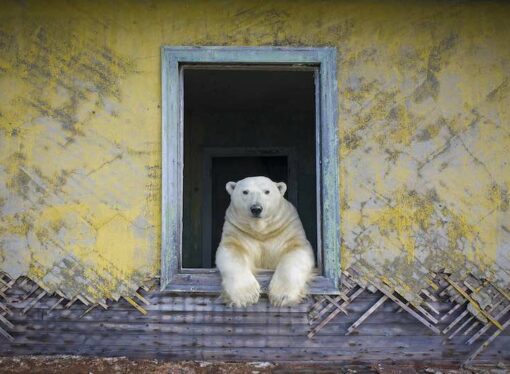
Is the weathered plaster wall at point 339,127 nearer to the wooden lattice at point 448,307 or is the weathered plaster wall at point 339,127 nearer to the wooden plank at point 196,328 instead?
the wooden lattice at point 448,307

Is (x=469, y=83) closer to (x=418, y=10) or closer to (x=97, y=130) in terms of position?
(x=418, y=10)

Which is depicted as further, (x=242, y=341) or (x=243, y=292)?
(x=242, y=341)

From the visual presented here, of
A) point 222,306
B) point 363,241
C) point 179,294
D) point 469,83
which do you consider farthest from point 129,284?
point 469,83

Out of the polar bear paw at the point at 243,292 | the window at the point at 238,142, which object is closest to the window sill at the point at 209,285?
the window at the point at 238,142

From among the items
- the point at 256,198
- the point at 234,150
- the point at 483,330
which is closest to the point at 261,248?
the point at 256,198

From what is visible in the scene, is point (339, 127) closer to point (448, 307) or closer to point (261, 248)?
point (261, 248)

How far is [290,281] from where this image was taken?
3277mm

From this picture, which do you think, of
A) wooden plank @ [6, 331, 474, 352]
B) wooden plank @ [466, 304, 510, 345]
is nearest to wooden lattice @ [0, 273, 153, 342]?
wooden plank @ [6, 331, 474, 352]

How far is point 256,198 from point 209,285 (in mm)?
657

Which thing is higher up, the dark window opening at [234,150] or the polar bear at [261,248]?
the dark window opening at [234,150]

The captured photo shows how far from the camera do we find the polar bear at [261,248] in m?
3.29

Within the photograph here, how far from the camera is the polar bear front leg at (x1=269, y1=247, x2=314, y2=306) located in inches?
129

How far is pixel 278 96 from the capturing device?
19.2ft

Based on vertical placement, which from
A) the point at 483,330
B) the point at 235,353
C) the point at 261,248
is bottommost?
the point at 235,353
